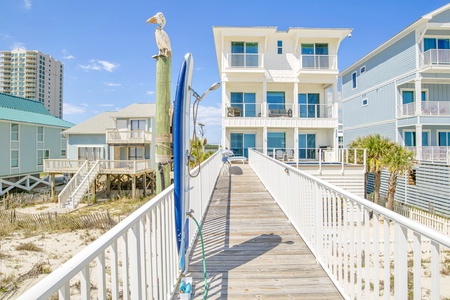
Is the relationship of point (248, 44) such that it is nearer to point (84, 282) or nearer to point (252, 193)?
point (252, 193)

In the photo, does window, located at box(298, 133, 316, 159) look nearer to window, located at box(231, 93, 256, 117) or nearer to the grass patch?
window, located at box(231, 93, 256, 117)

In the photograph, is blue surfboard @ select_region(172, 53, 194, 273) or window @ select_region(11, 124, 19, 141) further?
window @ select_region(11, 124, 19, 141)

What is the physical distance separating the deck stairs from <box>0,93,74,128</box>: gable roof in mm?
8202

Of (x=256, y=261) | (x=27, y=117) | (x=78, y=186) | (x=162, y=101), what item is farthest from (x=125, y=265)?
(x=27, y=117)

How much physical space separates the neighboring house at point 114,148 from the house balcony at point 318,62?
43.5 feet

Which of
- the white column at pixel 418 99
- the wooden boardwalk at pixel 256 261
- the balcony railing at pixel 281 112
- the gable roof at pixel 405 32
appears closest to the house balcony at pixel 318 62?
the balcony railing at pixel 281 112

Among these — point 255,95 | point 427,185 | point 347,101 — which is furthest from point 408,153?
point 347,101

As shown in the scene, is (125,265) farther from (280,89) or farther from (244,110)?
(280,89)

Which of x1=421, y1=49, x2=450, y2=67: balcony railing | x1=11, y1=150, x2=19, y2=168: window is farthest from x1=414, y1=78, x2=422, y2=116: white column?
x1=11, y1=150, x2=19, y2=168: window

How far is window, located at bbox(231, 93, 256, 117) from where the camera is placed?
53.2 ft

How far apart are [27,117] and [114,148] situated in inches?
345

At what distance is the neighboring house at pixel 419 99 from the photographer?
1272 cm

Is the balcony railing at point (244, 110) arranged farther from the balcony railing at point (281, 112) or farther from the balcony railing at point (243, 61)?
the balcony railing at point (243, 61)

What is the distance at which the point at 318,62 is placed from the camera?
53.7 feet
